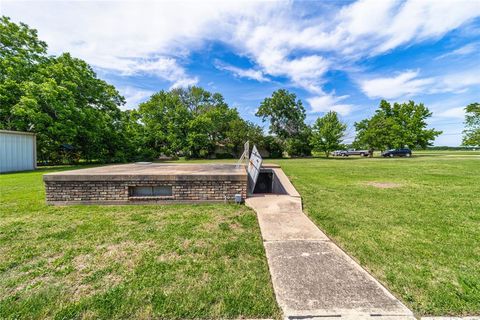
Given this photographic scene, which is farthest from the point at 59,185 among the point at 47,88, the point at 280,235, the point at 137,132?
the point at 137,132

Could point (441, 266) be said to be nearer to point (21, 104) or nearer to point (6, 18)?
point (21, 104)

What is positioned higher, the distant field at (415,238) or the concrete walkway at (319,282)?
the distant field at (415,238)

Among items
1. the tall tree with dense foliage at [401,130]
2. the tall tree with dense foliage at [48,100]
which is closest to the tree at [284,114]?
the tall tree with dense foliage at [401,130]

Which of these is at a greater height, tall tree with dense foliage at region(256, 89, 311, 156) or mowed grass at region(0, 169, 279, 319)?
tall tree with dense foliage at region(256, 89, 311, 156)

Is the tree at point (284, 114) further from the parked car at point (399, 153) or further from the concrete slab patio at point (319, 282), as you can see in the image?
the concrete slab patio at point (319, 282)

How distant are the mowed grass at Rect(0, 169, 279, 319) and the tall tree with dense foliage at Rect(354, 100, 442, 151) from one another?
35387mm

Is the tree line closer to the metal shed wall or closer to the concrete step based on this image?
the metal shed wall

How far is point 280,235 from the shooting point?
3307 mm

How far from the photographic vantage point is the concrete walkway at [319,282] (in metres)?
1.75

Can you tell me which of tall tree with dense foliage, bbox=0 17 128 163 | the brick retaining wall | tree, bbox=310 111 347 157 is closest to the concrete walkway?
the brick retaining wall

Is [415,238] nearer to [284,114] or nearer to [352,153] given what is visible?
[284,114]

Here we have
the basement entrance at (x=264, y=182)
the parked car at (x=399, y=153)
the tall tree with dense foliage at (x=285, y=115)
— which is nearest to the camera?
the basement entrance at (x=264, y=182)

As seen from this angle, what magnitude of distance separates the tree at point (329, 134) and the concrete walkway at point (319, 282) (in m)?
29.7

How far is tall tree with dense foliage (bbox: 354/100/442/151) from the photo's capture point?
3114 centimetres
